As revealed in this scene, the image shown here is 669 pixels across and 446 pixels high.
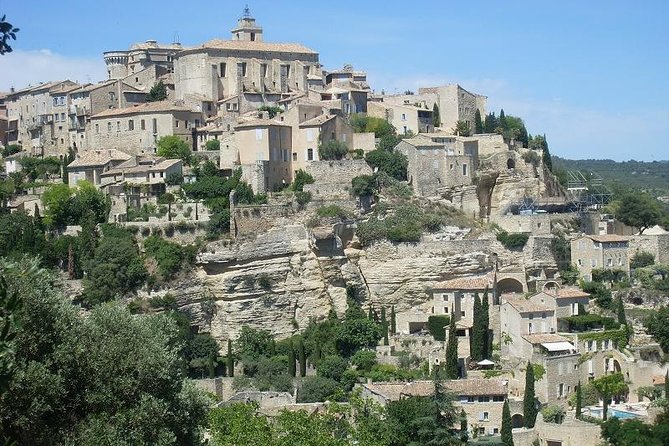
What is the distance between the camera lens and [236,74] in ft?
213

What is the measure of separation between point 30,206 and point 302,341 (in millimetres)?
15647

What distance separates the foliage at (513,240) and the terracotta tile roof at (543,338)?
284 inches

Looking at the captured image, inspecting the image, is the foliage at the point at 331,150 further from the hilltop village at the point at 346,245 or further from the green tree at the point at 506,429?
the green tree at the point at 506,429

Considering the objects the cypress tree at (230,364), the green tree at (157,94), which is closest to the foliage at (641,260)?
the cypress tree at (230,364)

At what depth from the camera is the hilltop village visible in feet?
152

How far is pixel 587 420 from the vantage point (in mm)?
42125

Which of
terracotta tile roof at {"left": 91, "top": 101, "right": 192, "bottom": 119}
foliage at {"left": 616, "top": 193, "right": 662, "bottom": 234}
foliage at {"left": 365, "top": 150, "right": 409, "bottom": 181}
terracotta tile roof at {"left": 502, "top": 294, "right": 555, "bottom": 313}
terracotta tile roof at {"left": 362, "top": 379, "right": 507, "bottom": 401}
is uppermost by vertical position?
terracotta tile roof at {"left": 91, "top": 101, "right": 192, "bottom": 119}

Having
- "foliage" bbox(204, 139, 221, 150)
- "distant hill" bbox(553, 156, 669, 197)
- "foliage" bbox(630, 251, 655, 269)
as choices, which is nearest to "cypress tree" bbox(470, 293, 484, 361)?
"foliage" bbox(630, 251, 655, 269)

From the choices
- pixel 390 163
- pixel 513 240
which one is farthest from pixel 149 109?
pixel 513 240

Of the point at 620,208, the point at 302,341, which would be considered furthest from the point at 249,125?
the point at 620,208

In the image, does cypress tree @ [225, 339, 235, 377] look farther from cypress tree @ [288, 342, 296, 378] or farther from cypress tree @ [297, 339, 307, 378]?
Answer: cypress tree @ [297, 339, 307, 378]

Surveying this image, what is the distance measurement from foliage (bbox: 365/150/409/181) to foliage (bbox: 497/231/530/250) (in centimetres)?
582

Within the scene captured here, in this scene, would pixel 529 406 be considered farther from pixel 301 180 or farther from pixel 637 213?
pixel 637 213

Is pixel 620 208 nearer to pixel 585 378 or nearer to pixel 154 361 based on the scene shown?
pixel 585 378
